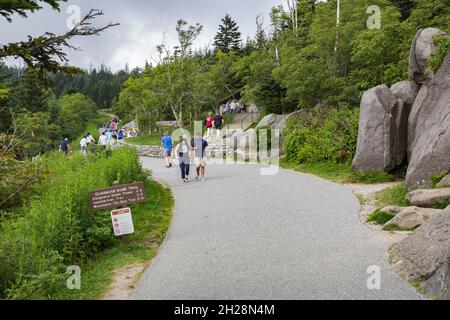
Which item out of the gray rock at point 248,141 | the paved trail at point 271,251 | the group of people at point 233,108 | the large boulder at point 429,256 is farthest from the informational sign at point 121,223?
the group of people at point 233,108

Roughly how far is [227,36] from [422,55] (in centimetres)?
5372

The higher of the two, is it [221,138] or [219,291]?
[221,138]

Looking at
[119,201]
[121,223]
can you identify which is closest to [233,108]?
[119,201]

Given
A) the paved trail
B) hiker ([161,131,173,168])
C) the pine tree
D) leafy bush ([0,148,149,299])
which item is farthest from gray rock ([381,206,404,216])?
the pine tree

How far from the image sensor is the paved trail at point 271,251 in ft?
19.4

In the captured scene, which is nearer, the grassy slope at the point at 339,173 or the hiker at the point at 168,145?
the grassy slope at the point at 339,173

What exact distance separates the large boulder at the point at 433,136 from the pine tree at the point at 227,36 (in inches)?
2135

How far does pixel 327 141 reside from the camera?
17969 mm

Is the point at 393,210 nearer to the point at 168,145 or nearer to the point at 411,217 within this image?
the point at 411,217

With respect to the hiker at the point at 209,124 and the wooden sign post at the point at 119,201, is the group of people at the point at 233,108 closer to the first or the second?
the hiker at the point at 209,124

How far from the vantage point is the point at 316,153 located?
18266 millimetres

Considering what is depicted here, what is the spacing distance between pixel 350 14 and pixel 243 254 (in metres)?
24.6
